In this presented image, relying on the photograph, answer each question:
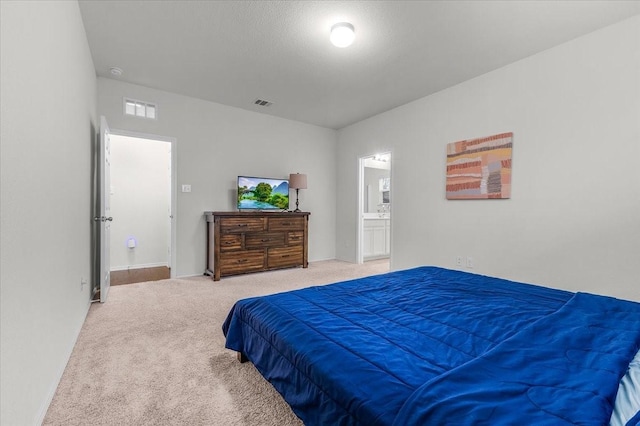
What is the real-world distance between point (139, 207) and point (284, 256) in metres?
2.68

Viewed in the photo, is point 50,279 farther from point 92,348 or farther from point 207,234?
point 207,234

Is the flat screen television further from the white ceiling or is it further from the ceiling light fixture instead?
the ceiling light fixture

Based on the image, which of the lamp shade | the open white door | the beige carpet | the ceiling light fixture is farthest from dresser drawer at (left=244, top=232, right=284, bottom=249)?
the ceiling light fixture

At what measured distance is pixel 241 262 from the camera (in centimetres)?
442

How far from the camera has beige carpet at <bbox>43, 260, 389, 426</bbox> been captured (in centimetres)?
144

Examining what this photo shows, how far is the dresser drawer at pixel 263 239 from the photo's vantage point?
4.49m

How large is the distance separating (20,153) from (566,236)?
13.5 feet

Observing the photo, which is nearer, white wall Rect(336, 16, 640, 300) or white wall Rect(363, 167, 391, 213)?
white wall Rect(336, 16, 640, 300)

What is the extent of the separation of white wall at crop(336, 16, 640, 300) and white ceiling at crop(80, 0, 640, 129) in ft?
0.81

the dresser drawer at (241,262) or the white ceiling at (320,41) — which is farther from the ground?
the white ceiling at (320,41)

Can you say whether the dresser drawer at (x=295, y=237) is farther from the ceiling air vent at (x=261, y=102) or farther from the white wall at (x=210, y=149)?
the ceiling air vent at (x=261, y=102)

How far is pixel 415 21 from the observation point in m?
2.64

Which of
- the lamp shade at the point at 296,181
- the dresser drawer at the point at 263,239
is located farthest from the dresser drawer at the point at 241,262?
the lamp shade at the point at 296,181

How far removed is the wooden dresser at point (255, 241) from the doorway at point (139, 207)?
1.07 m
